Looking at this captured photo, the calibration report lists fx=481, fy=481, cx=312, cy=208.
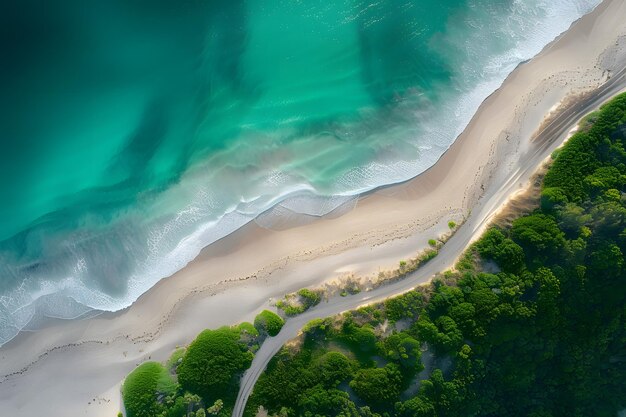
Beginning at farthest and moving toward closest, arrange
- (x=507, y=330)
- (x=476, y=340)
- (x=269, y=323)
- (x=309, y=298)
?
(x=309, y=298), (x=269, y=323), (x=507, y=330), (x=476, y=340)

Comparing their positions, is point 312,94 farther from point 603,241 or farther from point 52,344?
point 52,344

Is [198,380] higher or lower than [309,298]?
lower

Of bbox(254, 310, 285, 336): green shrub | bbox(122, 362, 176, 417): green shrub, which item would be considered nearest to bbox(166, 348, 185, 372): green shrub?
bbox(122, 362, 176, 417): green shrub

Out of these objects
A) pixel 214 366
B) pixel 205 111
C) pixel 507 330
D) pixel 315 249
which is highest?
pixel 205 111

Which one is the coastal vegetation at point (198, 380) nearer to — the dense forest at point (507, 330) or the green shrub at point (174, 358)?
the green shrub at point (174, 358)

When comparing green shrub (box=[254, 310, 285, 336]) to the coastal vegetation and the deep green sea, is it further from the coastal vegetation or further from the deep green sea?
the deep green sea

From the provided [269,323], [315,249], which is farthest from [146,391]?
[315,249]

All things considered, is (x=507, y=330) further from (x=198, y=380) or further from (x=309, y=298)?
(x=198, y=380)

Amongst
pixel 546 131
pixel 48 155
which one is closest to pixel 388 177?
pixel 546 131
